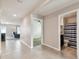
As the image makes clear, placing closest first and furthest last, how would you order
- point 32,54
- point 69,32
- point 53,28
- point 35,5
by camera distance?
point 32,54 → point 35,5 → point 53,28 → point 69,32

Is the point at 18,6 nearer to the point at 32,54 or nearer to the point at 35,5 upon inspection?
the point at 35,5

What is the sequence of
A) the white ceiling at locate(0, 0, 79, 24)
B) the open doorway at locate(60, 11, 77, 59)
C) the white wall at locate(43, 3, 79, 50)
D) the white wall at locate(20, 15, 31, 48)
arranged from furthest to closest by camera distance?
the white wall at locate(20, 15, 31, 48) → the open doorway at locate(60, 11, 77, 59) → the white wall at locate(43, 3, 79, 50) → the white ceiling at locate(0, 0, 79, 24)

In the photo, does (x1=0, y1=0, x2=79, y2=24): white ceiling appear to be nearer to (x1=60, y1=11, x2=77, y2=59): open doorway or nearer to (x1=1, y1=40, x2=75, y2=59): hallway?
(x1=60, y1=11, x2=77, y2=59): open doorway

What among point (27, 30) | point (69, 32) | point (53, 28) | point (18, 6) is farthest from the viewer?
point (27, 30)

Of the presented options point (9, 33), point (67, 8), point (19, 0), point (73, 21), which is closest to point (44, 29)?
point (73, 21)

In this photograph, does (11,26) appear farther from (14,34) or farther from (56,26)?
(56,26)

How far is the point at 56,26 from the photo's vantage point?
5.58 meters

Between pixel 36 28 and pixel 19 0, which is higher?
pixel 19 0

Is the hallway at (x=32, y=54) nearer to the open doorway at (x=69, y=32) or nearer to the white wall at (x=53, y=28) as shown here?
→ the white wall at (x=53, y=28)

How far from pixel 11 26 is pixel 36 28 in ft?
26.6

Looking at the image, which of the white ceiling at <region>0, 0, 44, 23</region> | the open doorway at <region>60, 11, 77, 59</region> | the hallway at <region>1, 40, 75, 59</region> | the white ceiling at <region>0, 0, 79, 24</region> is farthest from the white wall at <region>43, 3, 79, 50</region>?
the white ceiling at <region>0, 0, 44, 23</region>

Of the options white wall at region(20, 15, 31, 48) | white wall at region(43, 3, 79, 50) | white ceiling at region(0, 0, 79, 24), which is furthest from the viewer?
white wall at region(20, 15, 31, 48)

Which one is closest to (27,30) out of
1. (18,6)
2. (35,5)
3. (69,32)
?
(18,6)

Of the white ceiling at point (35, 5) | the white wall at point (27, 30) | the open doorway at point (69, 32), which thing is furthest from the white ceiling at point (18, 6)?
the open doorway at point (69, 32)
